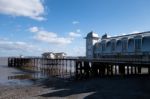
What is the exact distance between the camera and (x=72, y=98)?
1994 centimetres

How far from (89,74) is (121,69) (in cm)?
536

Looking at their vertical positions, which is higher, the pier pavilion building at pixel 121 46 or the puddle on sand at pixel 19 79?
the pier pavilion building at pixel 121 46

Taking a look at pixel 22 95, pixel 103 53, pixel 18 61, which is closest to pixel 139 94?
pixel 22 95

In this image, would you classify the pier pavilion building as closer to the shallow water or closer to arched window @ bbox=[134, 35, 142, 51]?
arched window @ bbox=[134, 35, 142, 51]

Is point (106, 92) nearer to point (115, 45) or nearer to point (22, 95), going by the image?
point (22, 95)

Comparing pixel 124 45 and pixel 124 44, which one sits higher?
pixel 124 44

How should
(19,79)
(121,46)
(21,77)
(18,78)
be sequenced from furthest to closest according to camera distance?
(21,77)
(18,78)
(121,46)
(19,79)

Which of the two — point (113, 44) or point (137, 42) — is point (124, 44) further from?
point (137, 42)

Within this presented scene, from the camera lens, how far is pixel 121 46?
37.8 m

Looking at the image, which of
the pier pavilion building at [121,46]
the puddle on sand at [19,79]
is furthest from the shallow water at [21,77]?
the pier pavilion building at [121,46]

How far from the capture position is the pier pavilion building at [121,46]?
3224 centimetres

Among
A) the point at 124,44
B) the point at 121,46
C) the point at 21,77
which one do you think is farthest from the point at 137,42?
the point at 21,77

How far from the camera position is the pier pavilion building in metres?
32.2

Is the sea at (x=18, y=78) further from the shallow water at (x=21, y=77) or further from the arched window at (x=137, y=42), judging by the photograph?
the arched window at (x=137, y=42)
